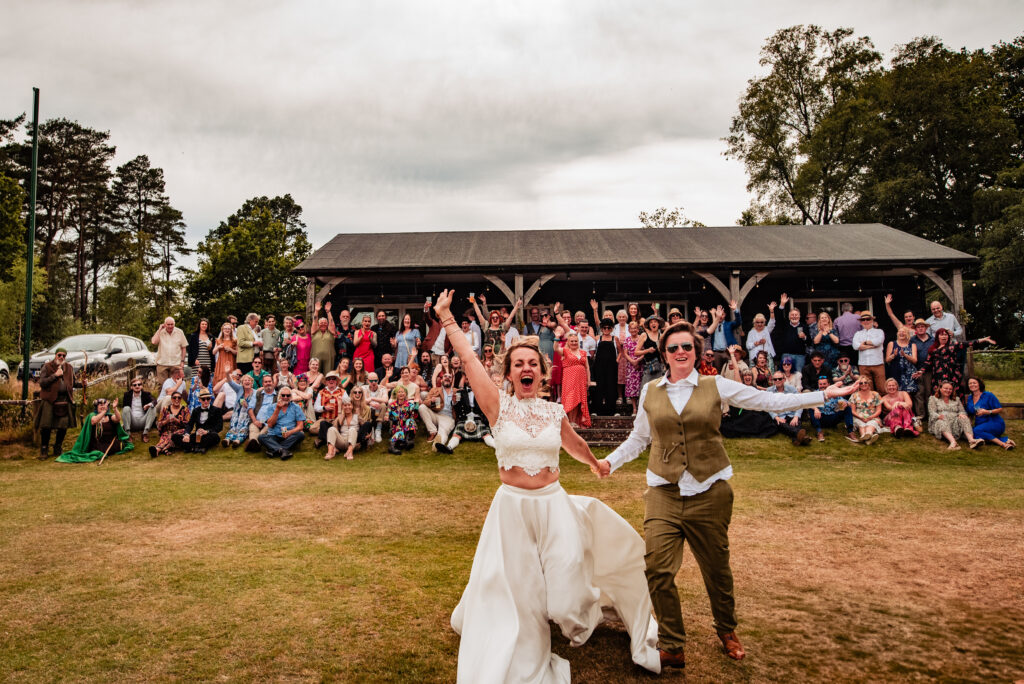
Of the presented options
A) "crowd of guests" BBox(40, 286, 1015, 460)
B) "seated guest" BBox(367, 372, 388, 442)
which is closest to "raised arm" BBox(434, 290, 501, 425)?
"crowd of guests" BBox(40, 286, 1015, 460)

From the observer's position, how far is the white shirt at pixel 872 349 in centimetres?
1128

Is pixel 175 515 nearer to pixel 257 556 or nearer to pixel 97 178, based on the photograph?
pixel 257 556

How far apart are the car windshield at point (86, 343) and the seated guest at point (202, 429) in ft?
26.4

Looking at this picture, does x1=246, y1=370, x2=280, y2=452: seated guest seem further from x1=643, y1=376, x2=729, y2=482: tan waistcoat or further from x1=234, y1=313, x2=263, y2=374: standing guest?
x1=643, y1=376, x2=729, y2=482: tan waistcoat

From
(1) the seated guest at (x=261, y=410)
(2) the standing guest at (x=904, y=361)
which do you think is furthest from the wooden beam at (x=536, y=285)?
(2) the standing guest at (x=904, y=361)

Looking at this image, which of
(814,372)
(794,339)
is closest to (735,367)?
(814,372)

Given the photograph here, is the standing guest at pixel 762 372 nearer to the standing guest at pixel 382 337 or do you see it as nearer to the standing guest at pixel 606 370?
the standing guest at pixel 606 370

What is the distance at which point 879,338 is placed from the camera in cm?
1124

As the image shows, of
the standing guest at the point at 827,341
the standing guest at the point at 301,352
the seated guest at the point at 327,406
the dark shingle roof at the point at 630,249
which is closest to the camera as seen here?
the seated guest at the point at 327,406

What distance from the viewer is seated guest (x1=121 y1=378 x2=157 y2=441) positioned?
11.3 m

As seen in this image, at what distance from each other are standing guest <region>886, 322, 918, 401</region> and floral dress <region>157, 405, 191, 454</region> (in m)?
12.8

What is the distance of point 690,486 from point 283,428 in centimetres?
852

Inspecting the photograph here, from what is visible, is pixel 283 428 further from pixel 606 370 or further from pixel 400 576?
pixel 400 576

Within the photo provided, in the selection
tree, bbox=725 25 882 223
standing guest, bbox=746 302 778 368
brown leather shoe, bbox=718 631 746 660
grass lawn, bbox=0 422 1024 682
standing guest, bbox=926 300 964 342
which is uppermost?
tree, bbox=725 25 882 223
